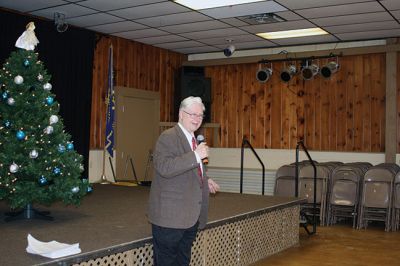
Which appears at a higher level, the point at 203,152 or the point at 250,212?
the point at 203,152

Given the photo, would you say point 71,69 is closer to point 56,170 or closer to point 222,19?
point 222,19

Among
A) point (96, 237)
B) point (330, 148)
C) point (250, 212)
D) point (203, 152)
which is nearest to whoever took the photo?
point (203, 152)

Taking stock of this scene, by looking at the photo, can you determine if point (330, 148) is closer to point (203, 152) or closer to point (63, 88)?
point (63, 88)

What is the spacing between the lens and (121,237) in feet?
12.4

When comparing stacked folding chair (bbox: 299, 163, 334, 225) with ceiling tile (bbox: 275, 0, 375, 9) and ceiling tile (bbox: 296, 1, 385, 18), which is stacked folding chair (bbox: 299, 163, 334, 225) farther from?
ceiling tile (bbox: 275, 0, 375, 9)

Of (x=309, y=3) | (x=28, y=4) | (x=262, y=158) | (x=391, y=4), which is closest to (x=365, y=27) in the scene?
(x=391, y=4)

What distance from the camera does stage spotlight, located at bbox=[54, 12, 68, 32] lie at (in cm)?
721

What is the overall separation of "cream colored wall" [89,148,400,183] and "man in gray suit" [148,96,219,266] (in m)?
5.38

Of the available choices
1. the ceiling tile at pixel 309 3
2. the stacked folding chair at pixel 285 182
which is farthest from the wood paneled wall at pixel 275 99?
the ceiling tile at pixel 309 3

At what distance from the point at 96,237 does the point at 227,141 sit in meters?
6.77

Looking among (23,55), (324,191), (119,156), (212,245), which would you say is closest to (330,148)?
(324,191)

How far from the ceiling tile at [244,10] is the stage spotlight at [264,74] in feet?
7.99

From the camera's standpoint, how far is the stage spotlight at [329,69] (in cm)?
898

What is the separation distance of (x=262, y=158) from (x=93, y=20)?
427 cm
